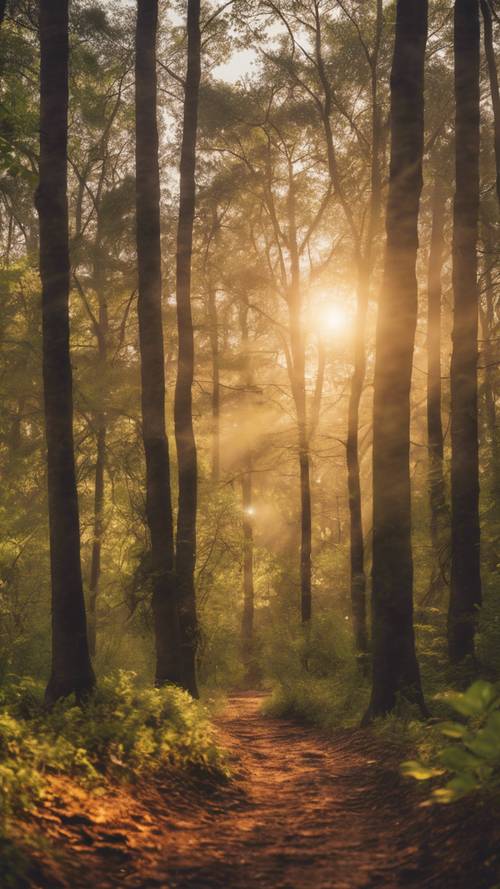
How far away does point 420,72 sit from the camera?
9.34 meters

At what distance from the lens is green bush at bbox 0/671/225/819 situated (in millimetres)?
4996

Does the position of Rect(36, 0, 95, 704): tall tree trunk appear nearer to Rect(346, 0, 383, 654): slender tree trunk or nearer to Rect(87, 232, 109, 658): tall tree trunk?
Rect(346, 0, 383, 654): slender tree trunk

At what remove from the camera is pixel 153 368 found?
424 inches

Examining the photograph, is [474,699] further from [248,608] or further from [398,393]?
[248,608]

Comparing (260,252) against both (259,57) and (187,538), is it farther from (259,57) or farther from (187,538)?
(187,538)

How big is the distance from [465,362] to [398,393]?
9.29ft

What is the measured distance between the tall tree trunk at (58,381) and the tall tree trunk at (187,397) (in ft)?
13.7

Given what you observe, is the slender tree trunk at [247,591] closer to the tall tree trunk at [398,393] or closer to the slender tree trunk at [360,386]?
the slender tree trunk at [360,386]

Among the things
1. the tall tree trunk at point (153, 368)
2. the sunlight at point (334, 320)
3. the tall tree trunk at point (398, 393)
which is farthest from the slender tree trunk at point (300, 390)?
the tall tree trunk at point (398, 393)

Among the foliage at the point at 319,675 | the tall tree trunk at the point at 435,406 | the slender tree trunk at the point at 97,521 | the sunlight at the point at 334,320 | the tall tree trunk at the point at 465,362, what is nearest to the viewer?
the tall tree trunk at the point at 465,362

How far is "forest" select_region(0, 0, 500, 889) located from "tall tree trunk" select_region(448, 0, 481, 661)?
4 centimetres

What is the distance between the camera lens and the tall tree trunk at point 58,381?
830 centimetres

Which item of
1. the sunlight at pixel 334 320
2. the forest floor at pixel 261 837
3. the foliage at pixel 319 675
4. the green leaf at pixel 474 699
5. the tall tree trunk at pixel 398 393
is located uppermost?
the sunlight at pixel 334 320

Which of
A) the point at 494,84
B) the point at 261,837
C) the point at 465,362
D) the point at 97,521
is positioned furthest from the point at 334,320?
the point at 261,837
